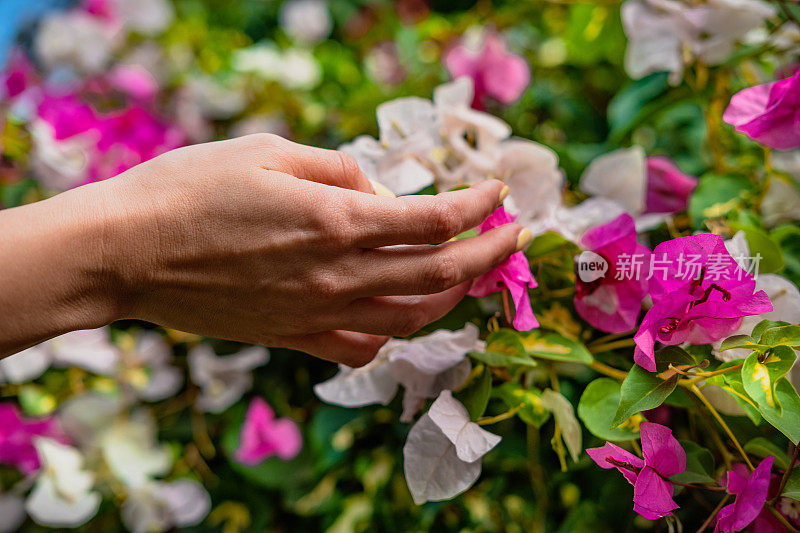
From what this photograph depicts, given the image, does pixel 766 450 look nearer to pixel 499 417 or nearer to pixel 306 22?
pixel 499 417

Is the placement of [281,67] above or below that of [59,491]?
above

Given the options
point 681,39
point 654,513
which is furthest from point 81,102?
point 654,513

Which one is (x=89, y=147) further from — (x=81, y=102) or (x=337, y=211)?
(x=337, y=211)

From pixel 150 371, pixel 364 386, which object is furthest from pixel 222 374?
pixel 364 386

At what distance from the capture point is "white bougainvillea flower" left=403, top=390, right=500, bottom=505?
399 mm

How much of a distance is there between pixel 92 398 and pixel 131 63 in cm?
65

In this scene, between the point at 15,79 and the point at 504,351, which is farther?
the point at 15,79

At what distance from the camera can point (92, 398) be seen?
74 centimetres

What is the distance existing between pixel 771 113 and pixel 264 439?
60 centimetres

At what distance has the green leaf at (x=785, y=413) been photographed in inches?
12.3

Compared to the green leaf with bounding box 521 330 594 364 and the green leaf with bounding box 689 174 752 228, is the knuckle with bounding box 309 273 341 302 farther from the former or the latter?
the green leaf with bounding box 689 174 752 228

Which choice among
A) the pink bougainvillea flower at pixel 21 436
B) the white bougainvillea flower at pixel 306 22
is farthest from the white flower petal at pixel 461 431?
the white bougainvillea flower at pixel 306 22

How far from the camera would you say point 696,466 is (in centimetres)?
38

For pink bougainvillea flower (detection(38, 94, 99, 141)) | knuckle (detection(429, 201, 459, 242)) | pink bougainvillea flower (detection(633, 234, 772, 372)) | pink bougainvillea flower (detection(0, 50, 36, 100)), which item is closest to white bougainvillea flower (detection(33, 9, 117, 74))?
pink bougainvillea flower (detection(0, 50, 36, 100))
